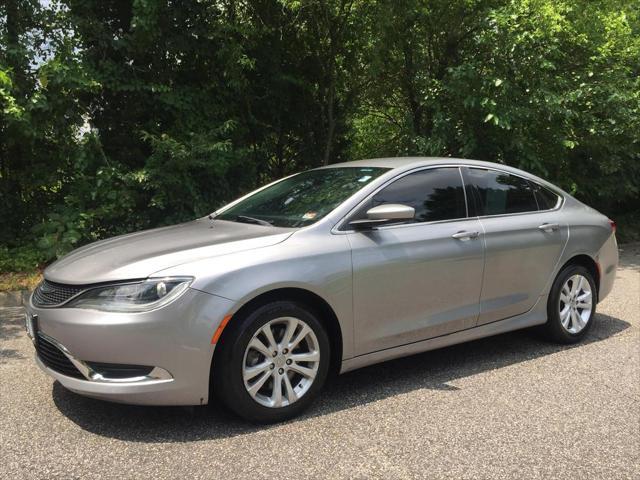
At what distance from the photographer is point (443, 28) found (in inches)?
418

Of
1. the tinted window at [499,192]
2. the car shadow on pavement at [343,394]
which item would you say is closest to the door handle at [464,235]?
the tinted window at [499,192]

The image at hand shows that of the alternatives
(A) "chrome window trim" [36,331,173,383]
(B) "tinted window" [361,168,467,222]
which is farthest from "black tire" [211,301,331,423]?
(B) "tinted window" [361,168,467,222]

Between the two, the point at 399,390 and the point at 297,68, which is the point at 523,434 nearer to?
the point at 399,390

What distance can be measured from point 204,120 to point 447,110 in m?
3.99

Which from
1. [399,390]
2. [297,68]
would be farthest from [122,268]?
[297,68]

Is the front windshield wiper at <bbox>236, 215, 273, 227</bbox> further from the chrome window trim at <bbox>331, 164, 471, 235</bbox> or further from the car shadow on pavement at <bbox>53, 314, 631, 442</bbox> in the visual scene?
the car shadow on pavement at <bbox>53, 314, 631, 442</bbox>

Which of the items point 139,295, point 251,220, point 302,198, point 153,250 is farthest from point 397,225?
point 139,295

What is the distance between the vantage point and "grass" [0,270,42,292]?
21.8 ft

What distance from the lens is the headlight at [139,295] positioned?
3.07 metres

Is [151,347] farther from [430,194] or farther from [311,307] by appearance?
[430,194]

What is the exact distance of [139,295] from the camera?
10.2 feet

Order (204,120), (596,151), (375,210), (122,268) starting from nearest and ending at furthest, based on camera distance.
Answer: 1. (122,268)
2. (375,210)
3. (204,120)
4. (596,151)

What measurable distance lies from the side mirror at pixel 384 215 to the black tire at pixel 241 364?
71cm

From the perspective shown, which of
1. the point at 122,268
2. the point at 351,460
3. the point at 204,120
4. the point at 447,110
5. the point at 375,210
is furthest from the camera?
the point at 447,110
